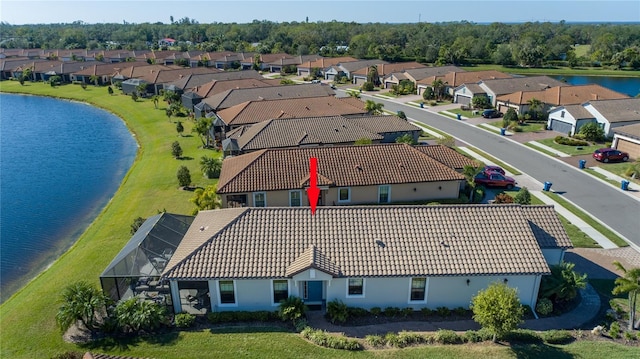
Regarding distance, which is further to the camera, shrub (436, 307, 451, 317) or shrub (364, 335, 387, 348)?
shrub (436, 307, 451, 317)

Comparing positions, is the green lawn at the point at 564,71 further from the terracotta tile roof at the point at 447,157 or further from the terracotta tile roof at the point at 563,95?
the terracotta tile roof at the point at 447,157

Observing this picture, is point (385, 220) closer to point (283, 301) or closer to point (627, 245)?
point (283, 301)

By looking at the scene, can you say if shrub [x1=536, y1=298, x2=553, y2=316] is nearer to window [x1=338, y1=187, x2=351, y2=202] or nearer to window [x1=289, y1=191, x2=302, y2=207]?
window [x1=338, y1=187, x2=351, y2=202]

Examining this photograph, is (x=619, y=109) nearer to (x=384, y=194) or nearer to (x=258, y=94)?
(x=384, y=194)

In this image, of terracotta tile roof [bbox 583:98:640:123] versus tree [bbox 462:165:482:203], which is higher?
terracotta tile roof [bbox 583:98:640:123]

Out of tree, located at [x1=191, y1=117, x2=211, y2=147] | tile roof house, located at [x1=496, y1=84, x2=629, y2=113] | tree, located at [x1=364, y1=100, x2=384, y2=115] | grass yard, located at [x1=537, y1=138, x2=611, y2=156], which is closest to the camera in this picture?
grass yard, located at [x1=537, y1=138, x2=611, y2=156]

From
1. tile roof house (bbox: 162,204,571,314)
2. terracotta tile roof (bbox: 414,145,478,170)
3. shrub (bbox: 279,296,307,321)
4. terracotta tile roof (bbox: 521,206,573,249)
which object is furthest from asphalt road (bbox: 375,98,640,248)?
shrub (bbox: 279,296,307,321)
